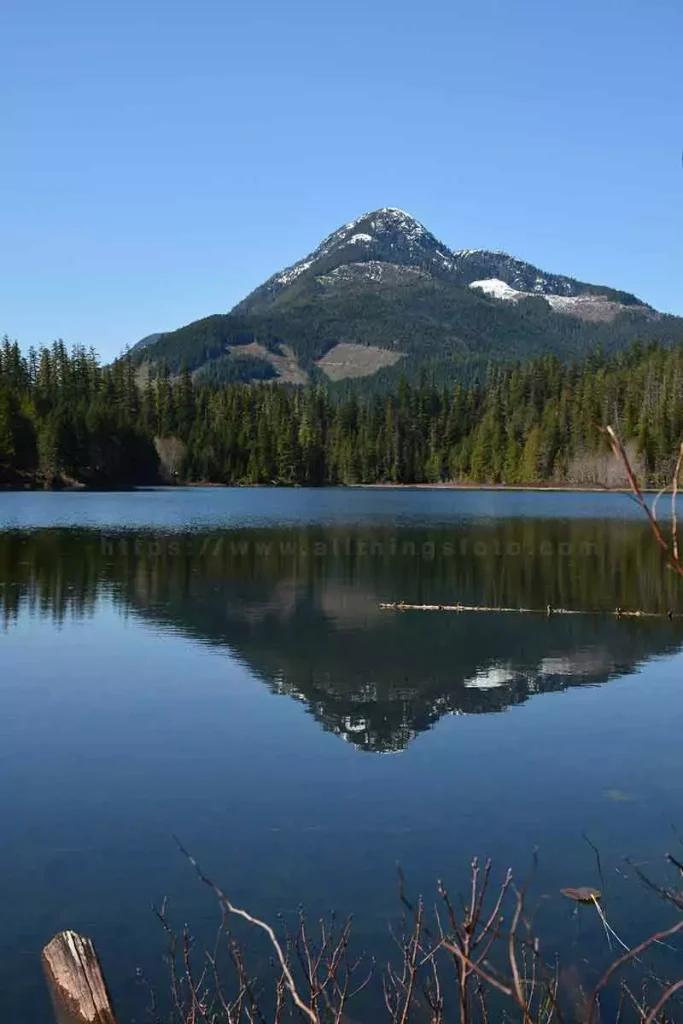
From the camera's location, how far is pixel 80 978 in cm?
574

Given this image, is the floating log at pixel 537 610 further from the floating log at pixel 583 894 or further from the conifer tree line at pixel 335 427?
the conifer tree line at pixel 335 427

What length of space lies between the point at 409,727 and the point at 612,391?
150 meters

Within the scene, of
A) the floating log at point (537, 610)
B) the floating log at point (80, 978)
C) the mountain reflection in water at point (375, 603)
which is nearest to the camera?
the floating log at point (80, 978)

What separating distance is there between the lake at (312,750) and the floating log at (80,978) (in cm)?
214

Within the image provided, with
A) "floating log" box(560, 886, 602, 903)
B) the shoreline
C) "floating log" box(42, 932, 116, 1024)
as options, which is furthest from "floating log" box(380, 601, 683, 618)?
the shoreline

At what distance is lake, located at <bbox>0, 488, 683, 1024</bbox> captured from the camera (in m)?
9.94

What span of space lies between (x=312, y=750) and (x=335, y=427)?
583 ft

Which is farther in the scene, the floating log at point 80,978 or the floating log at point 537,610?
the floating log at point 537,610

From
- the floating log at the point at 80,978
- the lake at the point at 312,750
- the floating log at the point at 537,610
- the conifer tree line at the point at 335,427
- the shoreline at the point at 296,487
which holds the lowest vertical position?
the lake at the point at 312,750

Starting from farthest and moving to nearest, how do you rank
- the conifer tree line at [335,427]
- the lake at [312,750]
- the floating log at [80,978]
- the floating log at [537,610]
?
the conifer tree line at [335,427]
the floating log at [537,610]
the lake at [312,750]
the floating log at [80,978]

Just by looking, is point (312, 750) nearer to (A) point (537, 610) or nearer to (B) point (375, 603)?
(B) point (375, 603)

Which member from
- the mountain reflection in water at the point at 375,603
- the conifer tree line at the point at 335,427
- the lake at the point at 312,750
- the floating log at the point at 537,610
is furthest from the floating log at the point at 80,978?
the conifer tree line at the point at 335,427

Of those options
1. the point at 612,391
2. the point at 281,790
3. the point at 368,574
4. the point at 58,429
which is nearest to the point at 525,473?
the point at 612,391

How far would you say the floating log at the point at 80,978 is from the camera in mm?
5582
